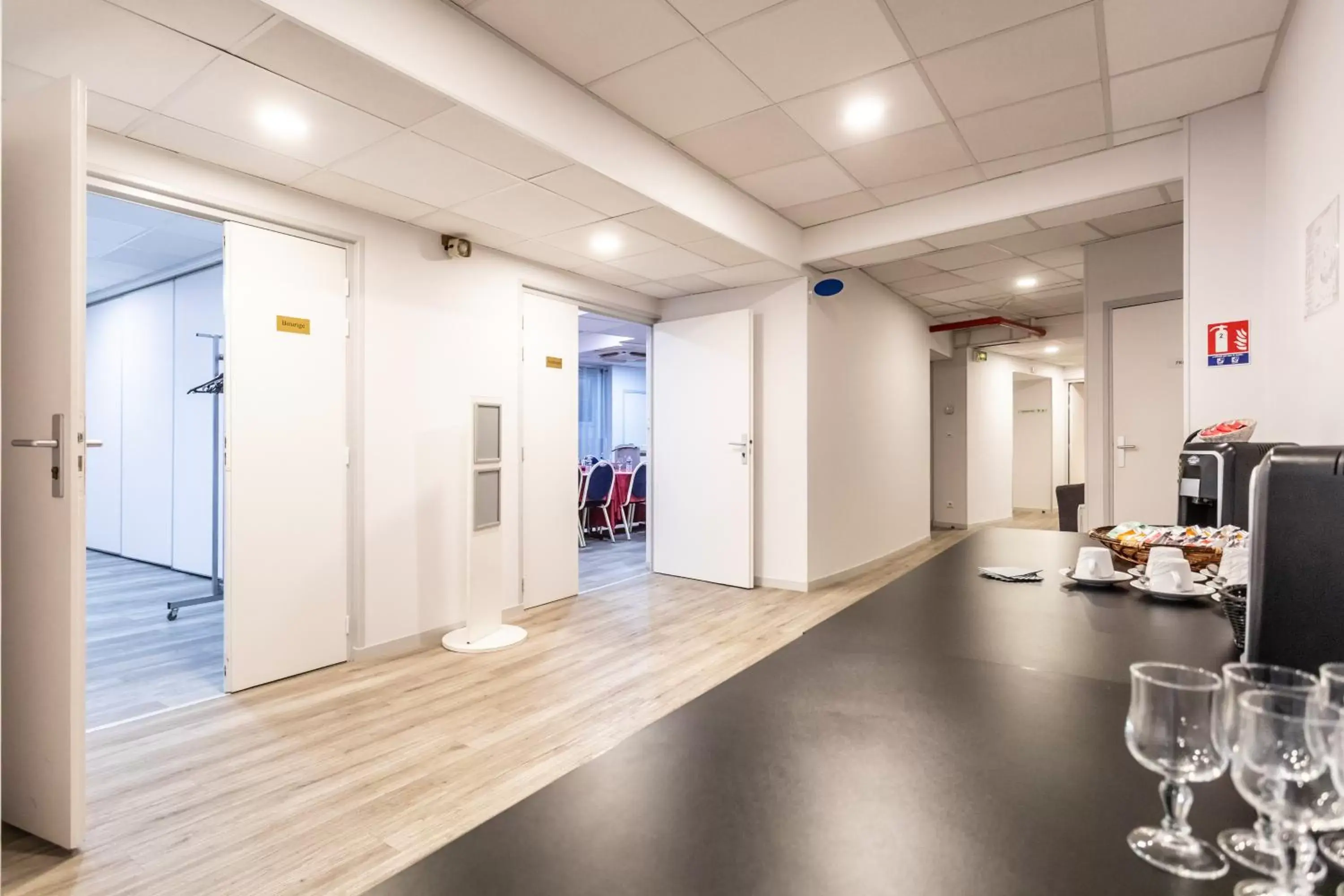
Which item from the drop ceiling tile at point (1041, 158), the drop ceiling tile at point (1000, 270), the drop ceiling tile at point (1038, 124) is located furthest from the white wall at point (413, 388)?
the drop ceiling tile at point (1000, 270)

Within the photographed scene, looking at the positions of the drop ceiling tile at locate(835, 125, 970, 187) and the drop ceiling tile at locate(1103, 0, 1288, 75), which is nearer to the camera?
the drop ceiling tile at locate(1103, 0, 1288, 75)

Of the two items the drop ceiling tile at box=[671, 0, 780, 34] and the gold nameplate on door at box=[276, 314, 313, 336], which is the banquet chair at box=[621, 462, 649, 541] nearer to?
the gold nameplate on door at box=[276, 314, 313, 336]

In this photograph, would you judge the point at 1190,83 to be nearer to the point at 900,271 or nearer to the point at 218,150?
the point at 900,271

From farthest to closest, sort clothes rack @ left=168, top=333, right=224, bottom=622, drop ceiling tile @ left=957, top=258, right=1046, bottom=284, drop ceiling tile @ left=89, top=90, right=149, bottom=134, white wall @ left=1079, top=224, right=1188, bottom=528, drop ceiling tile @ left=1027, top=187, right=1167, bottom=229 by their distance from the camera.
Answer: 1. drop ceiling tile @ left=957, top=258, right=1046, bottom=284
2. white wall @ left=1079, top=224, right=1188, bottom=528
3. clothes rack @ left=168, top=333, right=224, bottom=622
4. drop ceiling tile @ left=1027, top=187, right=1167, bottom=229
5. drop ceiling tile @ left=89, top=90, right=149, bottom=134

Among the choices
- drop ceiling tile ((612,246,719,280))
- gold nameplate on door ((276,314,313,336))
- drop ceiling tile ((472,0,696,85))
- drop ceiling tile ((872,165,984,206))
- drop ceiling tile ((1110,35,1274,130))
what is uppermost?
drop ceiling tile ((472,0,696,85))

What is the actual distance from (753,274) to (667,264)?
2.36 ft

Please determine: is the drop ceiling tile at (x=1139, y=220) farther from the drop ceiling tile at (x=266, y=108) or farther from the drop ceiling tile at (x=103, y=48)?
the drop ceiling tile at (x=103, y=48)

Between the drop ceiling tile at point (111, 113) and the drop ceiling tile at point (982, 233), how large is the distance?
409 cm

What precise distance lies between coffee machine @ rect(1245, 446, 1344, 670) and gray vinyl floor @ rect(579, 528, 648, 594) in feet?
15.0

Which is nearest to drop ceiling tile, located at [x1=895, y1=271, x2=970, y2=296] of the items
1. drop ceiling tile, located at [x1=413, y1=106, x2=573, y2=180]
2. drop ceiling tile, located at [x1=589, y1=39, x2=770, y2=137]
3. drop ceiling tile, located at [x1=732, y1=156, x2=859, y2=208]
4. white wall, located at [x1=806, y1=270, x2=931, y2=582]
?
white wall, located at [x1=806, y1=270, x2=931, y2=582]

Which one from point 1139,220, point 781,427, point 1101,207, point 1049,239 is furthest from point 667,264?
point 1139,220

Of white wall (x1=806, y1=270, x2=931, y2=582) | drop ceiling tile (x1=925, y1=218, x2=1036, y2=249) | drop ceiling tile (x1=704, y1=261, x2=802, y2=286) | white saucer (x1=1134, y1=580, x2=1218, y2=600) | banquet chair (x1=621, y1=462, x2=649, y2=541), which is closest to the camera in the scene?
white saucer (x1=1134, y1=580, x2=1218, y2=600)

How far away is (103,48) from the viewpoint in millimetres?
2158

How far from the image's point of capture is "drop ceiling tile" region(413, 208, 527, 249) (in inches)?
147
